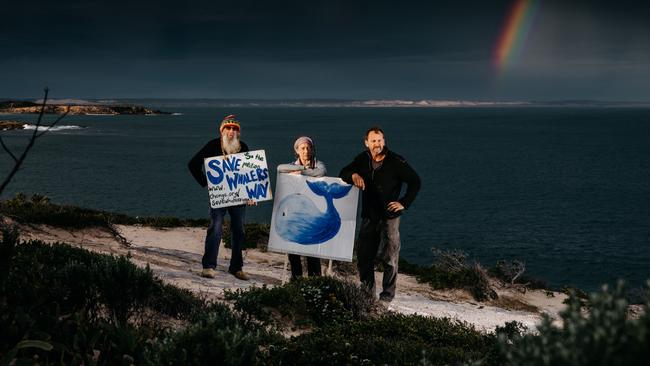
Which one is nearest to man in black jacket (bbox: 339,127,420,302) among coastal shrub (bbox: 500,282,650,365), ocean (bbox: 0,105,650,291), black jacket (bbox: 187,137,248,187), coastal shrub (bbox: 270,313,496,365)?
coastal shrub (bbox: 270,313,496,365)

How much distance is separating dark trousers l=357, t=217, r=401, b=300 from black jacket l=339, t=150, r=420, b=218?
19 cm

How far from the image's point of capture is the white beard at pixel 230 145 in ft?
34.4

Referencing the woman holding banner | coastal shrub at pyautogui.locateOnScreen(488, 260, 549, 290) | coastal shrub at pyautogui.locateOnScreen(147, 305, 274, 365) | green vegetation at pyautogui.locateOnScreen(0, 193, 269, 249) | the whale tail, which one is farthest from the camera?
coastal shrub at pyautogui.locateOnScreen(488, 260, 549, 290)

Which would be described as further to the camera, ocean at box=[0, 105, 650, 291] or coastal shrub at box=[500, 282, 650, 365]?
ocean at box=[0, 105, 650, 291]

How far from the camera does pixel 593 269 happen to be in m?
28.4

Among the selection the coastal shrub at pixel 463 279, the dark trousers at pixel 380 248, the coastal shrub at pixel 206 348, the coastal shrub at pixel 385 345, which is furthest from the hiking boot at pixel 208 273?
the coastal shrub at pixel 463 279

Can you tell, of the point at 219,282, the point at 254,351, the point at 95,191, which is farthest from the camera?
the point at 95,191

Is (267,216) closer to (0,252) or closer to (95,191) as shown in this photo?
(95,191)

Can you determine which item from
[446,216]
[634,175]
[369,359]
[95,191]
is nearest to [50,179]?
[95,191]

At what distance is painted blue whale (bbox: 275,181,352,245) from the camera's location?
10461mm

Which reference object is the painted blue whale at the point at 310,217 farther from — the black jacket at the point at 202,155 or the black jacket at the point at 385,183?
the black jacket at the point at 202,155

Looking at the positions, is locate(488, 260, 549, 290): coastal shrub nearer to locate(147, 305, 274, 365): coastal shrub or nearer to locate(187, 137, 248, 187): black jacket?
locate(187, 137, 248, 187): black jacket

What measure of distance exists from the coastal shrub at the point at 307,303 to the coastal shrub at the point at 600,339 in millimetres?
4938

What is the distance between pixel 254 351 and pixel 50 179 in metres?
54.9
